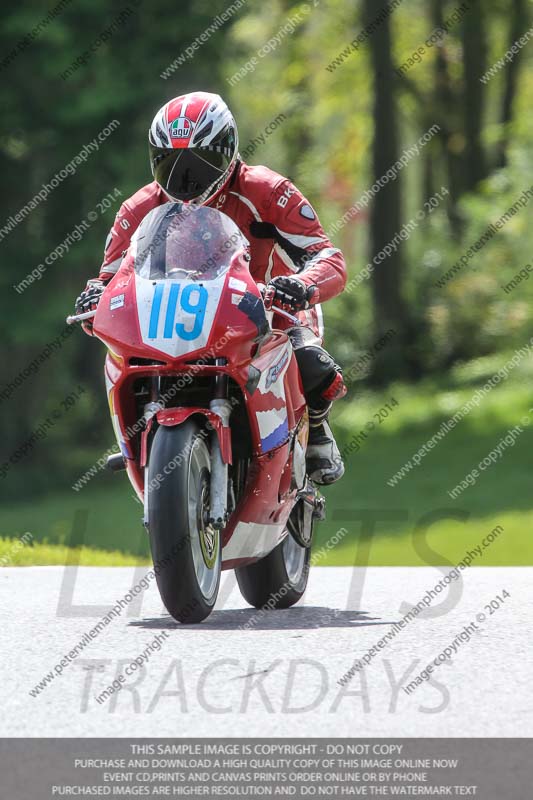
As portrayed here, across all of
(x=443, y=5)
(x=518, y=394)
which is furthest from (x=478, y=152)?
(x=518, y=394)

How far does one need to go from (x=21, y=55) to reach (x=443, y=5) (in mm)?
14468

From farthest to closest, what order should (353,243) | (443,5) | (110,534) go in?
1. (353,243)
2. (443,5)
3. (110,534)

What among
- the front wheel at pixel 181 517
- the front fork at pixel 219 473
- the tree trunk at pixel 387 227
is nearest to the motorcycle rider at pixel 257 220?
the front fork at pixel 219 473

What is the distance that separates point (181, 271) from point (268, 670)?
192 centimetres

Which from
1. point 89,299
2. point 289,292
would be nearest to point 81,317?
point 89,299

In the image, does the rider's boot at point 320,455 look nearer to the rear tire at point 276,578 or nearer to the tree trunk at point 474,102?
the rear tire at point 276,578

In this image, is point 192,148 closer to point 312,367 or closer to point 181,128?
point 181,128

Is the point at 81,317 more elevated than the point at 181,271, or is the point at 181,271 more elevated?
the point at 181,271

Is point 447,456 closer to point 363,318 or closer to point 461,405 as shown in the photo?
point 461,405

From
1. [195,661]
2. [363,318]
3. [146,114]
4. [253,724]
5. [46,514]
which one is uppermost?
[253,724]

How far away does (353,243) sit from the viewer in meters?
50.2

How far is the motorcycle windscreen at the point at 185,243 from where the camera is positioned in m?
6.28

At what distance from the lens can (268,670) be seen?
5.08 meters

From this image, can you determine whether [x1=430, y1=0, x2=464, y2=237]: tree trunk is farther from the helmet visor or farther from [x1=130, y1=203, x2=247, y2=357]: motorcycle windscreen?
[x1=130, y1=203, x2=247, y2=357]: motorcycle windscreen
